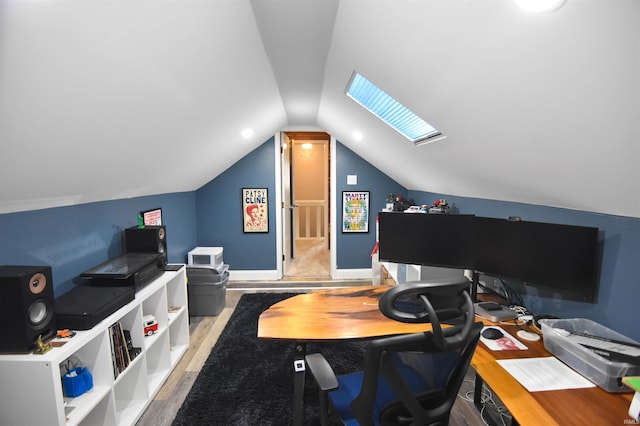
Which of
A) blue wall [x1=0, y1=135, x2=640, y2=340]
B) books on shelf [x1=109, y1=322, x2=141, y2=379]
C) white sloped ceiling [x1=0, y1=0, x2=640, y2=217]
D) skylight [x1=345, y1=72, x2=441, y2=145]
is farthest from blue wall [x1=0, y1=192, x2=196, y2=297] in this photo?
skylight [x1=345, y1=72, x2=441, y2=145]

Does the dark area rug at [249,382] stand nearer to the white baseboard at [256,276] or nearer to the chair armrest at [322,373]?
the chair armrest at [322,373]

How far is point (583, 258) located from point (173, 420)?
8.58 feet

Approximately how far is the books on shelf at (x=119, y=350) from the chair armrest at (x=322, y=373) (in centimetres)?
129

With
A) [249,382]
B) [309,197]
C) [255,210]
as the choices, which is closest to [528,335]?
[249,382]

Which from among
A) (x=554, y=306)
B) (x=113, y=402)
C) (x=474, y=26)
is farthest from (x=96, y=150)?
(x=554, y=306)

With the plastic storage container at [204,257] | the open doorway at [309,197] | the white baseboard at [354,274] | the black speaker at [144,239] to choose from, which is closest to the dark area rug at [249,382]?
the plastic storage container at [204,257]

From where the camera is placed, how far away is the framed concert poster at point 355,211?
15.1ft

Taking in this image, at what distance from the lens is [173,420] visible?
192cm

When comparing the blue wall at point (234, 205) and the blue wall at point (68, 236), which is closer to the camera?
the blue wall at point (68, 236)

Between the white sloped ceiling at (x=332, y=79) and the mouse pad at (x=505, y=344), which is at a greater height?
the white sloped ceiling at (x=332, y=79)

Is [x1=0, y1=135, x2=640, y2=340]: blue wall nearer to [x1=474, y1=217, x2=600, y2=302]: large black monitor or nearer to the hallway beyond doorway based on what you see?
[x1=474, y1=217, x2=600, y2=302]: large black monitor

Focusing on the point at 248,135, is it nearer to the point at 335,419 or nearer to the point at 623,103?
the point at 335,419

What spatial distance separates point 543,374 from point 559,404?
0.19 metres

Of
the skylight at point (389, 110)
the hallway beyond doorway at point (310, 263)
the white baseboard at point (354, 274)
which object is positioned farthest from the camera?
the hallway beyond doorway at point (310, 263)
